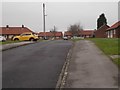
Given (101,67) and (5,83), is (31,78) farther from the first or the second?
(101,67)

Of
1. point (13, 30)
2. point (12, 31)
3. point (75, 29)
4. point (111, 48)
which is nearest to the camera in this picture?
point (111, 48)

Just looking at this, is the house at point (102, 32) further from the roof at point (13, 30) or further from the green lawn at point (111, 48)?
the green lawn at point (111, 48)

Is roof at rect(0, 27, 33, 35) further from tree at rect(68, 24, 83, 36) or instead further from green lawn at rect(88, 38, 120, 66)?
green lawn at rect(88, 38, 120, 66)

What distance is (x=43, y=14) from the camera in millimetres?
70562

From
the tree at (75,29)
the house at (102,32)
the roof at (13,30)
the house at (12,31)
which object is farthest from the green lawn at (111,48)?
the tree at (75,29)

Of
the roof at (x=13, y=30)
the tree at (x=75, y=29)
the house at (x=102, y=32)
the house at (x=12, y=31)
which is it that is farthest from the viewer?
the tree at (x=75, y=29)

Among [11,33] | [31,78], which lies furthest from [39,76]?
[11,33]

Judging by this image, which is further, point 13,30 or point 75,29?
point 75,29

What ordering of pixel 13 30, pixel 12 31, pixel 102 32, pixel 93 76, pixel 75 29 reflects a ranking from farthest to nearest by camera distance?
1. pixel 75 29
2. pixel 13 30
3. pixel 12 31
4. pixel 102 32
5. pixel 93 76

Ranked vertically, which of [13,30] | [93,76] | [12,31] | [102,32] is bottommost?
[93,76]

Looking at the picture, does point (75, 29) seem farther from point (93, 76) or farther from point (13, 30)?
point (93, 76)

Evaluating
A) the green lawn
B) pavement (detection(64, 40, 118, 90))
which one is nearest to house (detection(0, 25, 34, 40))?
the green lawn

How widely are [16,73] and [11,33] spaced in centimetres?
9352

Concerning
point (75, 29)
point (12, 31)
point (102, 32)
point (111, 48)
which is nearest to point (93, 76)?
point (111, 48)
